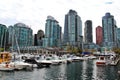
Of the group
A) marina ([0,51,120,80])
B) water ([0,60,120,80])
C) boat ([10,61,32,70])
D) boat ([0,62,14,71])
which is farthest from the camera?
boat ([10,61,32,70])

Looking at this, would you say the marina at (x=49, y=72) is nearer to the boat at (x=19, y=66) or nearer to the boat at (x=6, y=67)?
the boat at (x=19, y=66)

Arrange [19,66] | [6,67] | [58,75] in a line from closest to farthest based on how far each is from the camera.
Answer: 1. [58,75]
2. [6,67]
3. [19,66]

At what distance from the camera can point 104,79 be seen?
45719 millimetres

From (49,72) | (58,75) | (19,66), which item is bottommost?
(58,75)

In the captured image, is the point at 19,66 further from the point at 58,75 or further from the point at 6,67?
the point at 58,75

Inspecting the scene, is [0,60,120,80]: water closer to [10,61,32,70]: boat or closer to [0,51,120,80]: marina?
[0,51,120,80]: marina

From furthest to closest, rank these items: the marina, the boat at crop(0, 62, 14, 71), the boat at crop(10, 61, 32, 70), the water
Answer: the boat at crop(10, 61, 32, 70), the boat at crop(0, 62, 14, 71), the marina, the water

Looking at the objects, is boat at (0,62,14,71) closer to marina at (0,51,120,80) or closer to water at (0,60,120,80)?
marina at (0,51,120,80)

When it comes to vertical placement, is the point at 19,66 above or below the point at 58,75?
above

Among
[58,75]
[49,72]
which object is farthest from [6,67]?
[58,75]

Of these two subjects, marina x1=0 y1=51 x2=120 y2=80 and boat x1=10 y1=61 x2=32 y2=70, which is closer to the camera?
marina x1=0 y1=51 x2=120 y2=80

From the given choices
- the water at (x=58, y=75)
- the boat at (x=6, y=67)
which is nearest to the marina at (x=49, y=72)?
the water at (x=58, y=75)

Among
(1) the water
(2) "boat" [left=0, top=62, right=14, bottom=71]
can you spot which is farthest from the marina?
(2) "boat" [left=0, top=62, right=14, bottom=71]

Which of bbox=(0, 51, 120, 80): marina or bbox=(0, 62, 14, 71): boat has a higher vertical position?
bbox=(0, 62, 14, 71): boat
